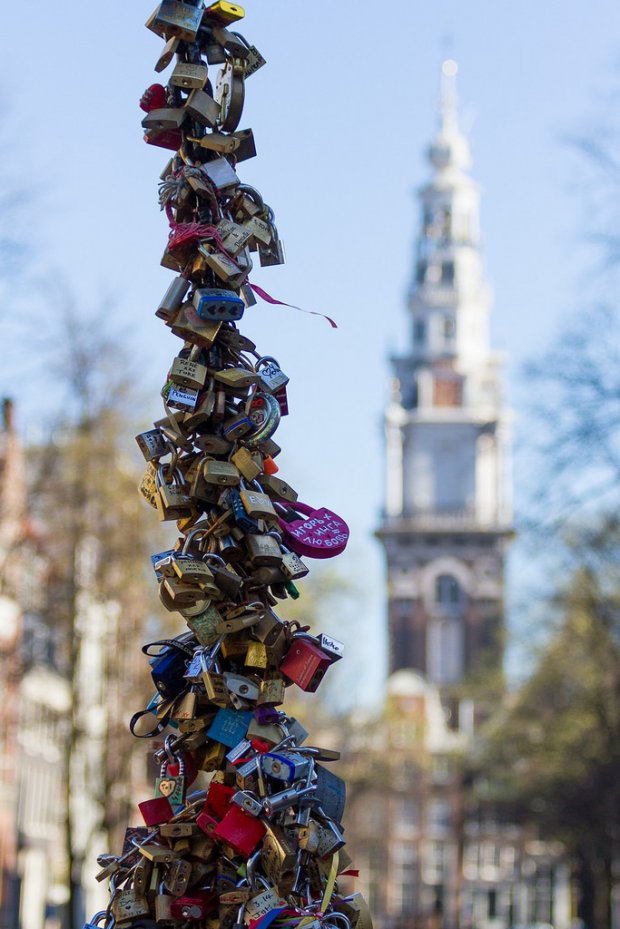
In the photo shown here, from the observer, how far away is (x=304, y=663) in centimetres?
653

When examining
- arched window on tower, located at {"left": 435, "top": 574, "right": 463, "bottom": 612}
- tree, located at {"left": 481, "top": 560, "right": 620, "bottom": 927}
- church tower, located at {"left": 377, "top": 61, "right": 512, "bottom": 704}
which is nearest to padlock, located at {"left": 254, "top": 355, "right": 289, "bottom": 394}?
tree, located at {"left": 481, "top": 560, "right": 620, "bottom": 927}

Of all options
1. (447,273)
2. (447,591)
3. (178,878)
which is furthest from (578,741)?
(447,273)

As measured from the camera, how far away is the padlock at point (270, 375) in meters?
6.74

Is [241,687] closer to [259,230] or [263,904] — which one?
[263,904]

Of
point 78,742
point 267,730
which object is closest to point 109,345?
point 78,742

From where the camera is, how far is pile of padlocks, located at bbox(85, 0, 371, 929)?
6312 millimetres

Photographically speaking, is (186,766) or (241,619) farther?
(186,766)

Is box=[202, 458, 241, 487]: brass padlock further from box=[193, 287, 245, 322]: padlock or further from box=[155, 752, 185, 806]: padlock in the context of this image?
box=[155, 752, 185, 806]: padlock

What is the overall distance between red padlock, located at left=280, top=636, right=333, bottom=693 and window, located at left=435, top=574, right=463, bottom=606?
10085cm

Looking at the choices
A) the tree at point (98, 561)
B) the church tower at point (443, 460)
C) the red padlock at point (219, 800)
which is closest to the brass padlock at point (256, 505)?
the red padlock at point (219, 800)

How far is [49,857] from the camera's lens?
5338 centimetres

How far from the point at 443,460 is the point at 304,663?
101545 mm

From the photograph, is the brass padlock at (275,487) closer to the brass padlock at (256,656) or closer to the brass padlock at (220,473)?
the brass padlock at (220,473)

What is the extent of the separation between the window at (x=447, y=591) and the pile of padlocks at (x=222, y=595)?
100525mm
